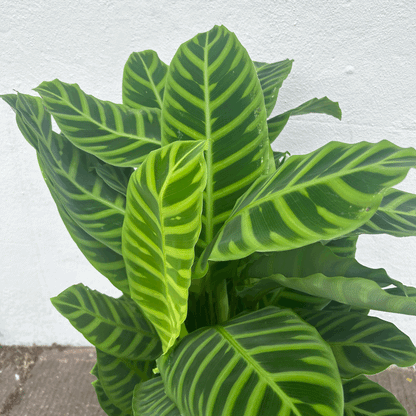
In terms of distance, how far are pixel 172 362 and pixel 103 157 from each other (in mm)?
268

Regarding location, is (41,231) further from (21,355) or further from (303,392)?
(303,392)

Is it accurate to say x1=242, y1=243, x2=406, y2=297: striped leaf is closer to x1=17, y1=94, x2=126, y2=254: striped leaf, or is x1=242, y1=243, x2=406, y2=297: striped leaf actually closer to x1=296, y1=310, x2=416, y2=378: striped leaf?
x1=296, y1=310, x2=416, y2=378: striped leaf

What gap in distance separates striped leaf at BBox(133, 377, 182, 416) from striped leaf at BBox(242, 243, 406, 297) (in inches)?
6.8

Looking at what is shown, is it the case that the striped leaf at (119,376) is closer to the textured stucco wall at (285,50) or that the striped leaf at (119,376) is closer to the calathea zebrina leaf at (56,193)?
the calathea zebrina leaf at (56,193)

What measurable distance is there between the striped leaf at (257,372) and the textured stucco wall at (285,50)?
0.60 metres

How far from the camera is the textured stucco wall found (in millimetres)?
750

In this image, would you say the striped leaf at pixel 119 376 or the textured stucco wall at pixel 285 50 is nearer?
the striped leaf at pixel 119 376

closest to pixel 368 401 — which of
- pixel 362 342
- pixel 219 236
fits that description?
pixel 362 342

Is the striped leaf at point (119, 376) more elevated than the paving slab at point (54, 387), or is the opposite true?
the striped leaf at point (119, 376)

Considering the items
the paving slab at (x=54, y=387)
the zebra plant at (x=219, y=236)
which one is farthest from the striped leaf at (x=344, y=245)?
the paving slab at (x=54, y=387)

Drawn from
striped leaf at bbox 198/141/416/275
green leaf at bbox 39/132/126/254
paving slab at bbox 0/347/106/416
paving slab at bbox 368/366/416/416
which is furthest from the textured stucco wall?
paving slab at bbox 0/347/106/416

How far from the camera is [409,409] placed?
0.95 metres

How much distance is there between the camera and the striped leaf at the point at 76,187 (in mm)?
457

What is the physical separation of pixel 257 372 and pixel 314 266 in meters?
0.13
